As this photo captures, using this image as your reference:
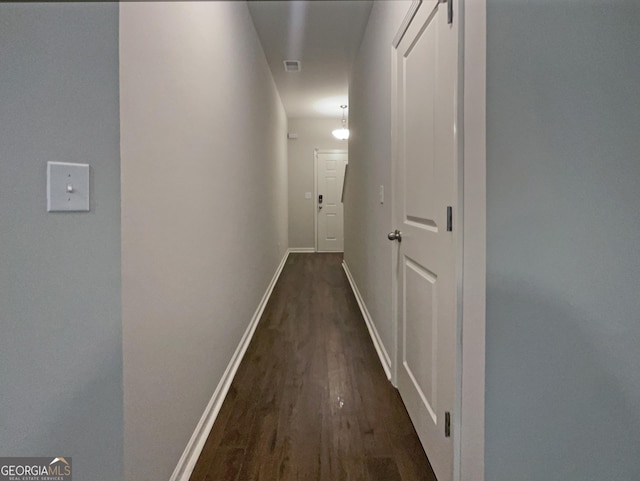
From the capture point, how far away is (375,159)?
2607 mm

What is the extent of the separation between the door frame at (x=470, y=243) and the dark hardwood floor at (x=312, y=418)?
44 centimetres

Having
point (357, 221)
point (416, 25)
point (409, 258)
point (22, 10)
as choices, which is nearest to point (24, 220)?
point (22, 10)

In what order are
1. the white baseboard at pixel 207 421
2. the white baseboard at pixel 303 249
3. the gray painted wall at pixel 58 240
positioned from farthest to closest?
1. the white baseboard at pixel 303 249
2. the white baseboard at pixel 207 421
3. the gray painted wall at pixel 58 240

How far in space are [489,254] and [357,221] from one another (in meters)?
2.88

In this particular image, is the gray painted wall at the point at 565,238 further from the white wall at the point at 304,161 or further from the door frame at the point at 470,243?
the white wall at the point at 304,161

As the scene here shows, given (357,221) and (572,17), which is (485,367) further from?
(357,221)

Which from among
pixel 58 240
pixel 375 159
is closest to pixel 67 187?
pixel 58 240

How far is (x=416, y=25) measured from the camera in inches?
61.1

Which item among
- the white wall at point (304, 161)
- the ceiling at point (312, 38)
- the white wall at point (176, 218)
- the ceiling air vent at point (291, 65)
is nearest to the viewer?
the white wall at point (176, 218)

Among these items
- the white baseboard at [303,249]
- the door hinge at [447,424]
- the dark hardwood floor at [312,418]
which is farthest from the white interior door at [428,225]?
the white baseboard at [303,249]

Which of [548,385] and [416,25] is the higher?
[416,25]

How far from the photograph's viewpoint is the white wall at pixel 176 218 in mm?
947

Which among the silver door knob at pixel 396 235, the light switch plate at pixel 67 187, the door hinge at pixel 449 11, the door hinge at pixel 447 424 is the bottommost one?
the door hinge at pixel 447 424

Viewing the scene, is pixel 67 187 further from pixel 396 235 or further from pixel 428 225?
pixel 396 235
